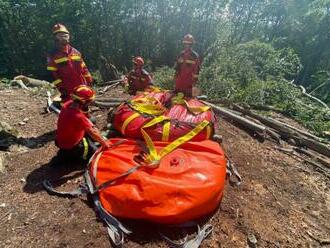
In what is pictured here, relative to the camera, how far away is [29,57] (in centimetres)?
2427

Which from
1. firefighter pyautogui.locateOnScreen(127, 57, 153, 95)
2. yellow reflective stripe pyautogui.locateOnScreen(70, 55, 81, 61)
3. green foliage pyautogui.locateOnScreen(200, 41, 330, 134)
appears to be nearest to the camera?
yellow reflective stripe pyautogui.locateOnScreen(70, 55, 81, 61)

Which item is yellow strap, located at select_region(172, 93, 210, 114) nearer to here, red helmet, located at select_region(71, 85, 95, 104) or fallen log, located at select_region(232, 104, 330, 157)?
red helmet, located at select_region(71, 85, 95, 104)

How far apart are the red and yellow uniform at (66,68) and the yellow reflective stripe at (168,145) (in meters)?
1.91

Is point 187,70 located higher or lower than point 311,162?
higher

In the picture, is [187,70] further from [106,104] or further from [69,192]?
[69,192]

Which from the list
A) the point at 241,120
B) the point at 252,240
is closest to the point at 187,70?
the point at 241,120

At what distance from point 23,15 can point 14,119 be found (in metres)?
19.0

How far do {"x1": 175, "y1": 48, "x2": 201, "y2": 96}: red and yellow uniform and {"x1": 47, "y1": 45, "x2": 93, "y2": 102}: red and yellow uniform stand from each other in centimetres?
210

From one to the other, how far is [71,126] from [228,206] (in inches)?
91.2

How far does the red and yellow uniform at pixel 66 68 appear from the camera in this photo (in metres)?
5.63

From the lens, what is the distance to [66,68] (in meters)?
5.68

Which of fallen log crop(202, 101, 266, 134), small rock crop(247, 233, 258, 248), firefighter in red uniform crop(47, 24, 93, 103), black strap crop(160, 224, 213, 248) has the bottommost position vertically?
fallen log crop(202, 101, 266, 134)

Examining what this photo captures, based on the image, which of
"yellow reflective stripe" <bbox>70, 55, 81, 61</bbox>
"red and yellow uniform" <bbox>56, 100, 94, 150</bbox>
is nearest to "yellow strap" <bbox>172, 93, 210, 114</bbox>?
"red and yellow uniform" <bbox>56, 100, 94, 150</bbox>

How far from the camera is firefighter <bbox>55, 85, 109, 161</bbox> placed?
4.54 metres
